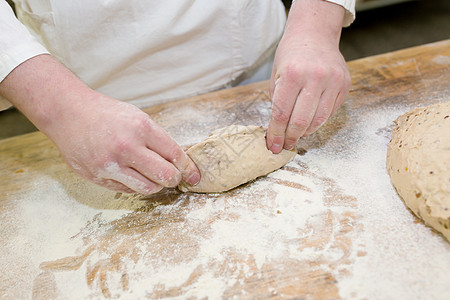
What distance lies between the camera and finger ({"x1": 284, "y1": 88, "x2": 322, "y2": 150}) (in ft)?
3.22

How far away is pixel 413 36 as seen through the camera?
309cm

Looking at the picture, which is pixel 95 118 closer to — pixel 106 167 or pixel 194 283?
pixel 106 167

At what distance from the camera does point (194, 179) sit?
3.42 feet

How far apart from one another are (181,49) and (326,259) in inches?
37.6

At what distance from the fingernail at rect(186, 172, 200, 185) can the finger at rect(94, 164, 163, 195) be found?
0.10 meters

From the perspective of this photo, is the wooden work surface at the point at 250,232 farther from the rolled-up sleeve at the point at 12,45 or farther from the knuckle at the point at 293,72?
the rolled-up sleeve at the point at 12,45

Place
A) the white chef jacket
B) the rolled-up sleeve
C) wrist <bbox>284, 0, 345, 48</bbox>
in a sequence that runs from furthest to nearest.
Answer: the white chef jacket
wrist <bbox>284, 0, 345, 48</bbox>
the rolled-up sleeve

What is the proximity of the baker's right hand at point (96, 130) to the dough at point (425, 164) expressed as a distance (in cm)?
62

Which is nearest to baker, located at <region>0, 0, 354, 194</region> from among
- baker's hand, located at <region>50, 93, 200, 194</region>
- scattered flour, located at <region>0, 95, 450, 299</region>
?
baker's hand, located at <region>50, 93, 200, 194</region>

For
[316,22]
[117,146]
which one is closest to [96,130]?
[117,146]

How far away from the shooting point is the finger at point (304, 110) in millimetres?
982

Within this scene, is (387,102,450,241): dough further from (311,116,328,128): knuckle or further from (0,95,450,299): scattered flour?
Result: (311,116,328,128): knuckle

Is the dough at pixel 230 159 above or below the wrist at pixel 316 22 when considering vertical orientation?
below

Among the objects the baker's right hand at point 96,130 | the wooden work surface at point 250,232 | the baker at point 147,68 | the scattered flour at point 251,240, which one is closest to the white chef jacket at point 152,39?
the baker at point 147,68
